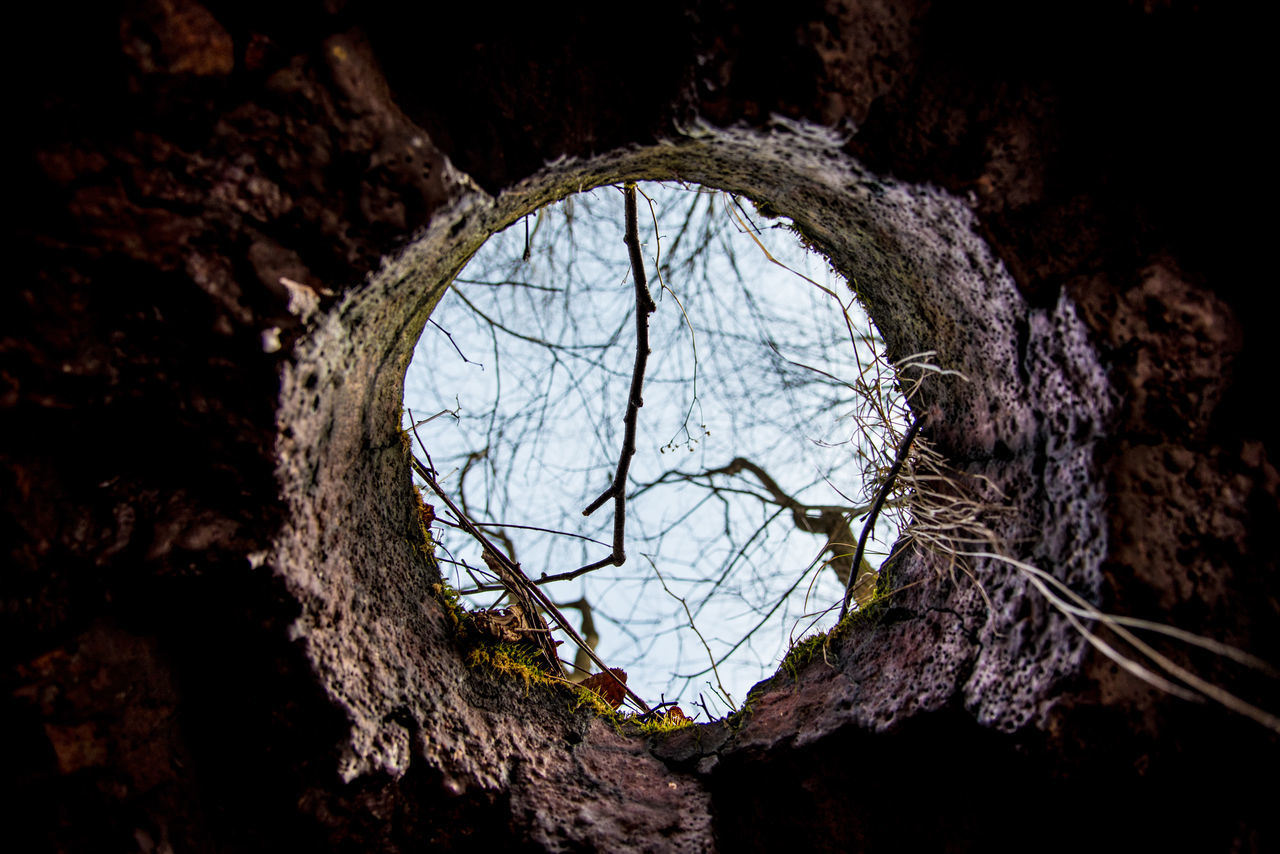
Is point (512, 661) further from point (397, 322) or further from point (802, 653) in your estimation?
point (397, 322)

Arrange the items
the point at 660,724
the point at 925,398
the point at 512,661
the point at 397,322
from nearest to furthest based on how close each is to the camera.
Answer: the point at 397,322, the point at 925,398, the point at 512,661, the point at 660,724

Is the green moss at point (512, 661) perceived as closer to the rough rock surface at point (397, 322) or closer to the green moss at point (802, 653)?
the rough rock surface at point (397, 322)

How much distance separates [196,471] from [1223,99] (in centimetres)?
188

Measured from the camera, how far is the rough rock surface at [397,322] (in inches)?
38.9

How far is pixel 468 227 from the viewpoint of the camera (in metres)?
1.32

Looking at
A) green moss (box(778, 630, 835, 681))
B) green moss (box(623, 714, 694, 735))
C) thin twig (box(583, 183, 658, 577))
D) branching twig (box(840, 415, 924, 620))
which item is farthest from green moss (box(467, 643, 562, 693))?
branching twig (box(840, 415, 924, 620))

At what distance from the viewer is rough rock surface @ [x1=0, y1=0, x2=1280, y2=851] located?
988mm

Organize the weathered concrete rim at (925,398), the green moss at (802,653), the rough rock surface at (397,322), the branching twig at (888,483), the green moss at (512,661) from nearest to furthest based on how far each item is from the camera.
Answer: the rough rock surface at (397,322), the weathered concrete rim at (925,398), the branching twig at (888,483), the green moss at (512,661), the green moss at (802,653)

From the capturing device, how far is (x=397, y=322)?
4.75 feet

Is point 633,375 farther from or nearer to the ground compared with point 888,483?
farther from the ground

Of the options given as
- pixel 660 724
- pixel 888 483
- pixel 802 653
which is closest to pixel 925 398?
pixel 888 483

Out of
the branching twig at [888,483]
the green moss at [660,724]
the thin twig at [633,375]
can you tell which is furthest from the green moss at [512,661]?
the branching twig at [888,483]

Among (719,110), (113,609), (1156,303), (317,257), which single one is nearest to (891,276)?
(1156,303)

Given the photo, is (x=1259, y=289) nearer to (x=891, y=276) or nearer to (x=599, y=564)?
(x=891, y=276)
